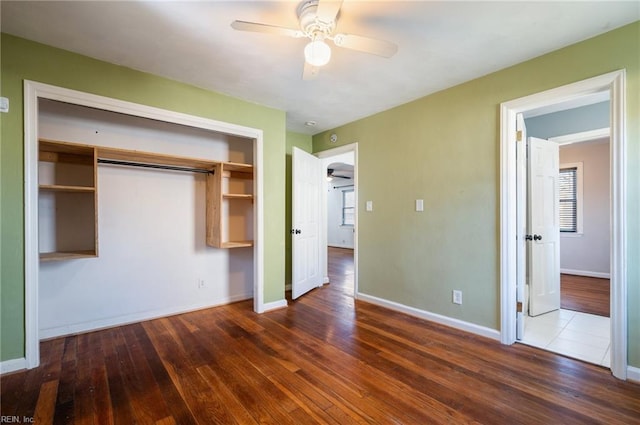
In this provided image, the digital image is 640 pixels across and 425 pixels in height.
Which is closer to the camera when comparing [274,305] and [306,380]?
[306,380]

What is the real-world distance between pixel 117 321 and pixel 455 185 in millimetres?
3843

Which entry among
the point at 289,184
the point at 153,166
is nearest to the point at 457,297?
the point at 289,184

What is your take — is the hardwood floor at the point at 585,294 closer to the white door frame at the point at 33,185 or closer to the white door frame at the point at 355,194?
the white door frame at the point at 355,194

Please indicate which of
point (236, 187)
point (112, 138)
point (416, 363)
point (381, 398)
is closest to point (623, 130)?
point (416, 363)

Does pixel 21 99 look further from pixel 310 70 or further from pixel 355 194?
pixel 355 194

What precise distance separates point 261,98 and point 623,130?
10.5 feet

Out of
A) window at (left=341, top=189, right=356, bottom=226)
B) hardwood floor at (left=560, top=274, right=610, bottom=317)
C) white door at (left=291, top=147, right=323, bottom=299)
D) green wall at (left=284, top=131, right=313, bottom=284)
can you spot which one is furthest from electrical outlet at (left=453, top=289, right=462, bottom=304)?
window at (left=341, top=189, right=356, bottom=226)

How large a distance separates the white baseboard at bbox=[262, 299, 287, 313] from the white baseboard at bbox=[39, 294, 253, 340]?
0.62 m

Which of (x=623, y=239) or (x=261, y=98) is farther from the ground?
(x=261, y=98)

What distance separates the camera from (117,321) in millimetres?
3059

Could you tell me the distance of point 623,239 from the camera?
2082mm

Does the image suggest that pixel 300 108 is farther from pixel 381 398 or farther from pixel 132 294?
pixel 381 398

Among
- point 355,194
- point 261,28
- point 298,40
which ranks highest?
point 298,40

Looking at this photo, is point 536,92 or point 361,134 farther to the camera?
point 361,134
